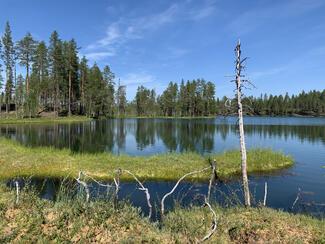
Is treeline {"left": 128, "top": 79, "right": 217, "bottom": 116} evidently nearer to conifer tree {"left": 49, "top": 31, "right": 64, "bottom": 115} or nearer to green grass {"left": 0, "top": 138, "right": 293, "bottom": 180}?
conifer tree {"left": 49, "top": 31, "right": 64, "bottom": 115}

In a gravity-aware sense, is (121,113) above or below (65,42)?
below

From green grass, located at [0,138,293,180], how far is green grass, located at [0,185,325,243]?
1282cm

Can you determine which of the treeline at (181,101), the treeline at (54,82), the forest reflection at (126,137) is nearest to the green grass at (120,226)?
the forest reflection at (126,137)

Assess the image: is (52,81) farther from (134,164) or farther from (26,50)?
(134,164)

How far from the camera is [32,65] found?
107 metres

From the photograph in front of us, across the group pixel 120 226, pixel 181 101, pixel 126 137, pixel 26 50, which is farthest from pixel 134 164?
pixel 181 101

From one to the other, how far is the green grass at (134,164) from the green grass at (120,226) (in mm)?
12817

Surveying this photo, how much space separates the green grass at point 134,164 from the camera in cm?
2534

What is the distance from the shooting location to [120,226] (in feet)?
34.5

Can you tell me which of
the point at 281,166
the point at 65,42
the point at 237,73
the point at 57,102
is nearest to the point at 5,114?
the point at 57,102

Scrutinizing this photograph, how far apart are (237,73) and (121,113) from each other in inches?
6813

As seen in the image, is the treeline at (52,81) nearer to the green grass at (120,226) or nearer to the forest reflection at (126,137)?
the forest reflection at (126,137)

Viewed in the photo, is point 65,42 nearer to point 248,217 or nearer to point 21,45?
point 21,45

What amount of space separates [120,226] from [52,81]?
342 ft
